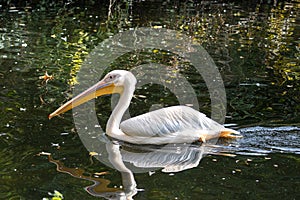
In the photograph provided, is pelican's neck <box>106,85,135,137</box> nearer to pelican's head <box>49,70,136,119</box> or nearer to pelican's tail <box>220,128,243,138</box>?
pelican's head <box>49,70,136,119</box>

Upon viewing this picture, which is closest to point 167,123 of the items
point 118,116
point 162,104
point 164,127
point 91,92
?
point 164,127

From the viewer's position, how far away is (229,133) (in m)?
5.48

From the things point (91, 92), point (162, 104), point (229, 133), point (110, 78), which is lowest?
point (162, 104)

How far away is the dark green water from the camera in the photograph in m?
4.48

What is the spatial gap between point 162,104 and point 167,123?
1213 mm

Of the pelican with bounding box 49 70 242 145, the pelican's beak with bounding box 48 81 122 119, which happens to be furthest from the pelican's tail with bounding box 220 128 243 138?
the pelican's beak with bounding box 48 81 122 119

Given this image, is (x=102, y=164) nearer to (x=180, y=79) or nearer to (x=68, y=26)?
(x=180, y=79)

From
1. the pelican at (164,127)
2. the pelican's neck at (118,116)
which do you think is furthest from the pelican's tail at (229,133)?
the pelican's neck at (118,116)

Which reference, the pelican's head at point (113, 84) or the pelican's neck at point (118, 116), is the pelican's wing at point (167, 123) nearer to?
the pelican's neck at point (118, 116)

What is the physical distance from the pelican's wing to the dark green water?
0.17 meters

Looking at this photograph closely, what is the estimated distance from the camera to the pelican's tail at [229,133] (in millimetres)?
5461

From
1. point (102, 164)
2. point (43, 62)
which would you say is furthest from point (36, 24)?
point (102, 164)

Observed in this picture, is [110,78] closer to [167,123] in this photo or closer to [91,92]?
[91,92]

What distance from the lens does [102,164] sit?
193 inches
